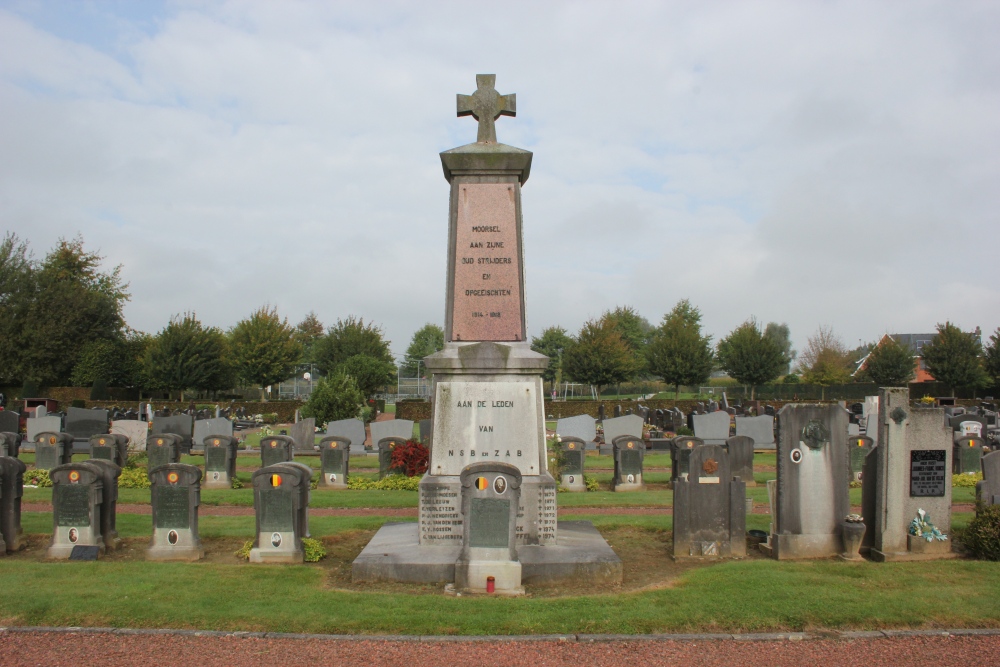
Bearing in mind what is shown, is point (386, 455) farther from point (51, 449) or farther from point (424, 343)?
point (424, 343)

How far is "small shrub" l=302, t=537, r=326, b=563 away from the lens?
9102 mm

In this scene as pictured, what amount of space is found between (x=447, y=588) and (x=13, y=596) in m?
4.18

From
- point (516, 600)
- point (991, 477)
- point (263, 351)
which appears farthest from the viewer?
point (263, 351)

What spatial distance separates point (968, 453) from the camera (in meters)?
17.5

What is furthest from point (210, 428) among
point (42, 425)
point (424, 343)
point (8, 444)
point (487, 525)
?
point (424, 343)

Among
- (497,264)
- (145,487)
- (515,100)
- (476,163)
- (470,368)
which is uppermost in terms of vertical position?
(515,100)

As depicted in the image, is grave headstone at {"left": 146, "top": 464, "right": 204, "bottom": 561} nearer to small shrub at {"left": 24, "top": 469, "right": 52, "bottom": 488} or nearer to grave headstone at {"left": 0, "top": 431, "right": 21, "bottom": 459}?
small shrub at {"left": 24, "top": 469, "right": 52, "bottom": 488}

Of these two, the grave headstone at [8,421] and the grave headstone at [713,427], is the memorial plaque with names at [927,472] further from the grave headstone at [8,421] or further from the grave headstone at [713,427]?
the grave headstone at [8,421]

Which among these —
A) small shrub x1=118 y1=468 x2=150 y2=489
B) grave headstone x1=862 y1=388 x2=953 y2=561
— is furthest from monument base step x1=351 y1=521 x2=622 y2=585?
small shrub x1=118 y1=468 x2=150 y2=489

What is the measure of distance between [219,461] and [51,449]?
485 cm

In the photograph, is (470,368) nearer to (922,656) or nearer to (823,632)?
(823,632)

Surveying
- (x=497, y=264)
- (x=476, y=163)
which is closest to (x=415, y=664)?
(x=497, y=264)

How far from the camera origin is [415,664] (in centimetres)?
570

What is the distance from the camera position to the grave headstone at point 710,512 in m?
9.36
